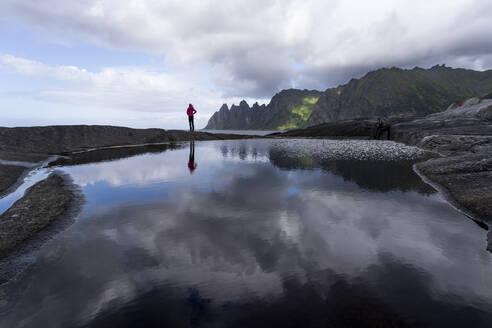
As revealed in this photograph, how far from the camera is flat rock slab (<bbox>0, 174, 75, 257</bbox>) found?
1491 centimetres

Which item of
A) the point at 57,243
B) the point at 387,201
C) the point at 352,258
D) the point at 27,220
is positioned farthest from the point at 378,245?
the point at 27,220

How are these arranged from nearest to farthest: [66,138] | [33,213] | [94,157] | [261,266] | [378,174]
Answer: [261,266] < [33,213] < [378,174] < [94,157] < [66,138]

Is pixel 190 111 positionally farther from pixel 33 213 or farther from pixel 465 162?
pixel 465 162

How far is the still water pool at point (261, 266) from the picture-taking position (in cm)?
906

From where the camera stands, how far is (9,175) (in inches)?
1283

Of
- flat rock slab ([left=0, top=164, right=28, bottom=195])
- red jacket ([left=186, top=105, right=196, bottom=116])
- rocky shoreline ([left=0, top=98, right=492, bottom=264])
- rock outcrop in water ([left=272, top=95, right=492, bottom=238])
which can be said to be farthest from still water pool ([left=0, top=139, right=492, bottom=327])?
red jacket ([left=186, top=105, right=196, bottom=116])

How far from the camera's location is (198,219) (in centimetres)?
1852

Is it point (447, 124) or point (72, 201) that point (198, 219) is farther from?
point (447, 124)

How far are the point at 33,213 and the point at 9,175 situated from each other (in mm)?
21403

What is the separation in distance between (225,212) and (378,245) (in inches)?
437

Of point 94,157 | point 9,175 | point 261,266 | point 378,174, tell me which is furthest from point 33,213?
point 94,157

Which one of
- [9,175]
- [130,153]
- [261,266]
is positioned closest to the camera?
[261,266]

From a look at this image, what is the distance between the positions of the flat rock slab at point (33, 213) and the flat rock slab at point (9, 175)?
5444 millimetres

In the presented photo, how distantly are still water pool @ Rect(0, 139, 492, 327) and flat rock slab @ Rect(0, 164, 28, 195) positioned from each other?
47.4ft
